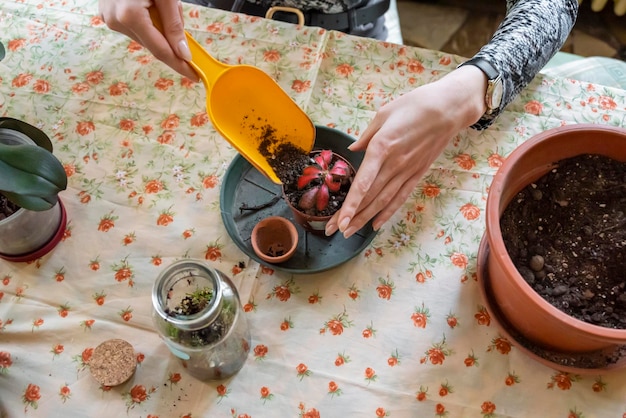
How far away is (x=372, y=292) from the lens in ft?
2.73

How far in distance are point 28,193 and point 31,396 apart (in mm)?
299

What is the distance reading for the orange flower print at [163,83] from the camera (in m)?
1.02

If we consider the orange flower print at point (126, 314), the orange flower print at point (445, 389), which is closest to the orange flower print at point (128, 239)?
the orange flower print at point (126, 314)

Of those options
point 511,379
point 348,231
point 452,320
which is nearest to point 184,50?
point 348,231

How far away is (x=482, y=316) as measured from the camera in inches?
31.9

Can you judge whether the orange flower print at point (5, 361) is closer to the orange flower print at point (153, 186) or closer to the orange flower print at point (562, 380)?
the orange flower print at point (153, 186)

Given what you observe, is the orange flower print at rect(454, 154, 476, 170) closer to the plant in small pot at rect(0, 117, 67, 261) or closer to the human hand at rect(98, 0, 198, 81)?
the human hand at rect(98, 0, 198, 81)

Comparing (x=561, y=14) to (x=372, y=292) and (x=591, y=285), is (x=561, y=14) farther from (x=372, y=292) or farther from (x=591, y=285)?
(x=372, y=292)

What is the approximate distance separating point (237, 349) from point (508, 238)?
1.39ft

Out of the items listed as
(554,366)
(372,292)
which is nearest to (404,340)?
(372,292)

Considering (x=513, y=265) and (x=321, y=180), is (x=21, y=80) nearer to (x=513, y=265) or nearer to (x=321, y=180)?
(x=321, y=180)

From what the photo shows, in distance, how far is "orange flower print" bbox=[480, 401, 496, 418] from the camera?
75 cm

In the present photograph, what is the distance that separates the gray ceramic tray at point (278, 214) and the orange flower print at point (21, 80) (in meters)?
0.46

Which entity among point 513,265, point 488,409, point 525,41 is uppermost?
point 525,41
